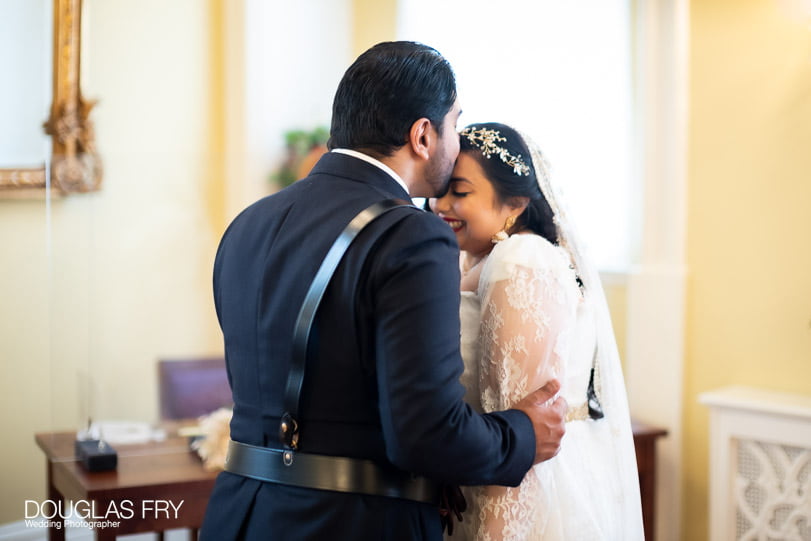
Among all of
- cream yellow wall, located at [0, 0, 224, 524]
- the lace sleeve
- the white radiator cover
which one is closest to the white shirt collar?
the lace sleeve

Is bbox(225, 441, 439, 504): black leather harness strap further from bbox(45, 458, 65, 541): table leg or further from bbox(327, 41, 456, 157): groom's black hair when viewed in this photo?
bbox(45, 458, 65, 541): table leg

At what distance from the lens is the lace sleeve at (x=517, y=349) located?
1.73 meters

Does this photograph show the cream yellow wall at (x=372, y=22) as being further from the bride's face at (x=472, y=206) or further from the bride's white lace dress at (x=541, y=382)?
the bride's white lace dress at (x=541, y=382)

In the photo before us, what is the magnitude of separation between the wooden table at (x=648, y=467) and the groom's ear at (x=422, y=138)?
7.30ft

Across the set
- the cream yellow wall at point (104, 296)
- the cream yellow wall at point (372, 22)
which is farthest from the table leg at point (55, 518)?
the cream yellow wall at point (372, 22)

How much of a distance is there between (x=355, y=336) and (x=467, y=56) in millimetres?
3555

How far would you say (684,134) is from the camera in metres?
3.54

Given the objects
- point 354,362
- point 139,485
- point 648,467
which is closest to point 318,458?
point 354,362

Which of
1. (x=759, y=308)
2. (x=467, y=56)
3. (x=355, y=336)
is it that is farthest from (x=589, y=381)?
(x=467, y=56)

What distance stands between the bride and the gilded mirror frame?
103 inches

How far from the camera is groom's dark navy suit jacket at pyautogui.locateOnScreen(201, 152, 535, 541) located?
53.3 inches

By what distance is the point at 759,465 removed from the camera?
3.10 m

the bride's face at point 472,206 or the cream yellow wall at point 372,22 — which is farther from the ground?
the cream yellow wall at point 372,22

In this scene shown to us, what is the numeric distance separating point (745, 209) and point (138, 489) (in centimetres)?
256
